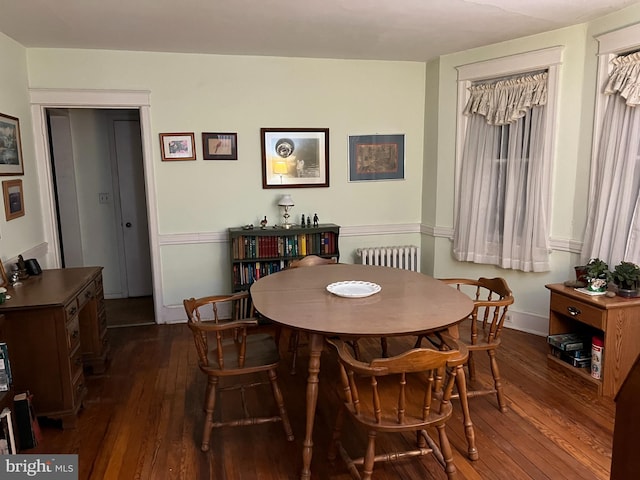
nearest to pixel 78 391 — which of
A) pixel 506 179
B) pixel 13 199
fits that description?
pixel 13 199

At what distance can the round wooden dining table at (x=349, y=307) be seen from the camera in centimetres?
216

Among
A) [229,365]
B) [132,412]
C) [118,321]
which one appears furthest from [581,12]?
[118,321]

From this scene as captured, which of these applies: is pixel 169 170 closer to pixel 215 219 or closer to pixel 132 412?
pixel 215 219

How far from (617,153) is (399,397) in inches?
105

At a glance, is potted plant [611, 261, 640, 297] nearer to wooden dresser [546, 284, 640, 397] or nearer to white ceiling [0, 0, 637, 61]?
wooden dresser [546, 284, 640, 397]

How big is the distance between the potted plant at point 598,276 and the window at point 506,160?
629 millimetres

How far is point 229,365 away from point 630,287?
2.62m

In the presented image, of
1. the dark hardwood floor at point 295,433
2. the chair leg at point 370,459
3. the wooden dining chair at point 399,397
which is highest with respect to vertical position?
the wooden dining chair at point 399,397

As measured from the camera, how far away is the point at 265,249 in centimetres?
431

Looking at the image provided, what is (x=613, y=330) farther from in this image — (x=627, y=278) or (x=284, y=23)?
(x=284, y=23)

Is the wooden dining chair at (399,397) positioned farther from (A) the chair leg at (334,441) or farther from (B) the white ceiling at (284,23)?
(B) the white ceiling at (284,23)

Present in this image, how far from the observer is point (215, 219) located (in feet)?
14.6

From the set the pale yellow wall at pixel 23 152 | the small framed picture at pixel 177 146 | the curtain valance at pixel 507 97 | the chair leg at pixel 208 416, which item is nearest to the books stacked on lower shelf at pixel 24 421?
the chair leg at pixel 208 416

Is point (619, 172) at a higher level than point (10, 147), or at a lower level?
lower
